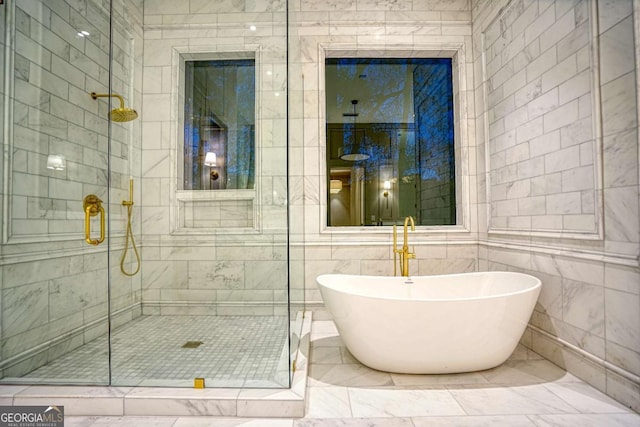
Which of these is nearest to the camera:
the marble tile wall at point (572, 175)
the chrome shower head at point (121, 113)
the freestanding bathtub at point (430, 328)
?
the marble tile wall at point (572, 175)

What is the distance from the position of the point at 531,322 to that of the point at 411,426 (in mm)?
1400

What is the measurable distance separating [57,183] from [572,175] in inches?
130

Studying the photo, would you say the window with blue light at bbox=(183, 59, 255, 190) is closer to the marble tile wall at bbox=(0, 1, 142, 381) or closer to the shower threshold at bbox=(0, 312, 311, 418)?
the marble tile wall at bbox=(0, 1, 142, 381)

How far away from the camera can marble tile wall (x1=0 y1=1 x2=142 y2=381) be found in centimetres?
185

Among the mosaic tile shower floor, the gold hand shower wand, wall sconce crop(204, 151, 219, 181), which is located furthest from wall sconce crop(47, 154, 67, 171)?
the mosaic tile shower floor

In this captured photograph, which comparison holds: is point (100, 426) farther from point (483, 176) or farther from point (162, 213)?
point (483, 176)

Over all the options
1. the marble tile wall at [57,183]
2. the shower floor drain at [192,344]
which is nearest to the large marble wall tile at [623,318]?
the shower floor drain at [192,344]

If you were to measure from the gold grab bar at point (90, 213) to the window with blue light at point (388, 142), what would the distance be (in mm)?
1798

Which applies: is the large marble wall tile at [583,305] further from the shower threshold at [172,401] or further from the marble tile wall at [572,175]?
the shower threshold at [172,401]

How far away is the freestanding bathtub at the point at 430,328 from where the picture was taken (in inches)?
64.9

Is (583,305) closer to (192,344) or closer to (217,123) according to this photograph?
(192,344)

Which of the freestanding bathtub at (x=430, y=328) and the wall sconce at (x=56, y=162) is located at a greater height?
the wall sconce at (x=56, y=162)

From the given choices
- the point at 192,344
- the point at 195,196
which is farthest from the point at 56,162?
the point at 192,344

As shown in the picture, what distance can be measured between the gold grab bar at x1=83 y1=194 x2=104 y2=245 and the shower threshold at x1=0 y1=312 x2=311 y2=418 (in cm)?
92
